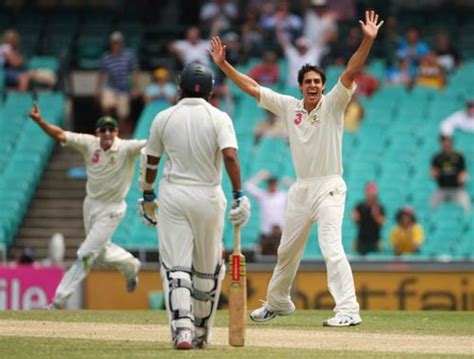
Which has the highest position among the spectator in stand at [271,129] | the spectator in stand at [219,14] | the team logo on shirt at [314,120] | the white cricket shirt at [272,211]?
the spectator in stand at [219,14]

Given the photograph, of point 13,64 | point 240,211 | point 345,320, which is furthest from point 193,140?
point 13,64

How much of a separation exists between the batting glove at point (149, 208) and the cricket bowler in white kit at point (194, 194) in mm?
362

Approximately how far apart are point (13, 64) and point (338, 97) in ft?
50.3

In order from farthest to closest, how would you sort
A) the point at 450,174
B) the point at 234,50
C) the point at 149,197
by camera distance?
1. the point at 234,50
2. the point at 450,174
3. the point at 149,197

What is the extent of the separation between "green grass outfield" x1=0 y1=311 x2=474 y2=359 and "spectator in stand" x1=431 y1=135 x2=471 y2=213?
706cm

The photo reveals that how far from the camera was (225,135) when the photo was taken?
527 inches

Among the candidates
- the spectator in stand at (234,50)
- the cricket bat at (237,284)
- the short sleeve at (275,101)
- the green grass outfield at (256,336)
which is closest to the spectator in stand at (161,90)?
the spectator in stand at (234,50)

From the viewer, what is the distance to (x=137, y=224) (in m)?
26.6

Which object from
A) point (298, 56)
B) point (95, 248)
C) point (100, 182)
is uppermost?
point (298, 56)

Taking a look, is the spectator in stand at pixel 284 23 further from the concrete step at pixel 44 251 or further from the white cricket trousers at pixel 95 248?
the white cricket trousers at pixel 95 248

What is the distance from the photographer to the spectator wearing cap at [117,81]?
2928 cm

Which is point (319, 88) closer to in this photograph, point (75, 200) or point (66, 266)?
point (66, 266)

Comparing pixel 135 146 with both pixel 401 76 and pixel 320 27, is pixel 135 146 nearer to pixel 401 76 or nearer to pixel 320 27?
pixel 401 76

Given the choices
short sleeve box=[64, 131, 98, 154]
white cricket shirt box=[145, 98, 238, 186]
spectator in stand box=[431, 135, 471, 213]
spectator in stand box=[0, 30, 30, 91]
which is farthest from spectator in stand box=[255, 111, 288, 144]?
white cricket shirt box=[145, 98, 238, 186]
